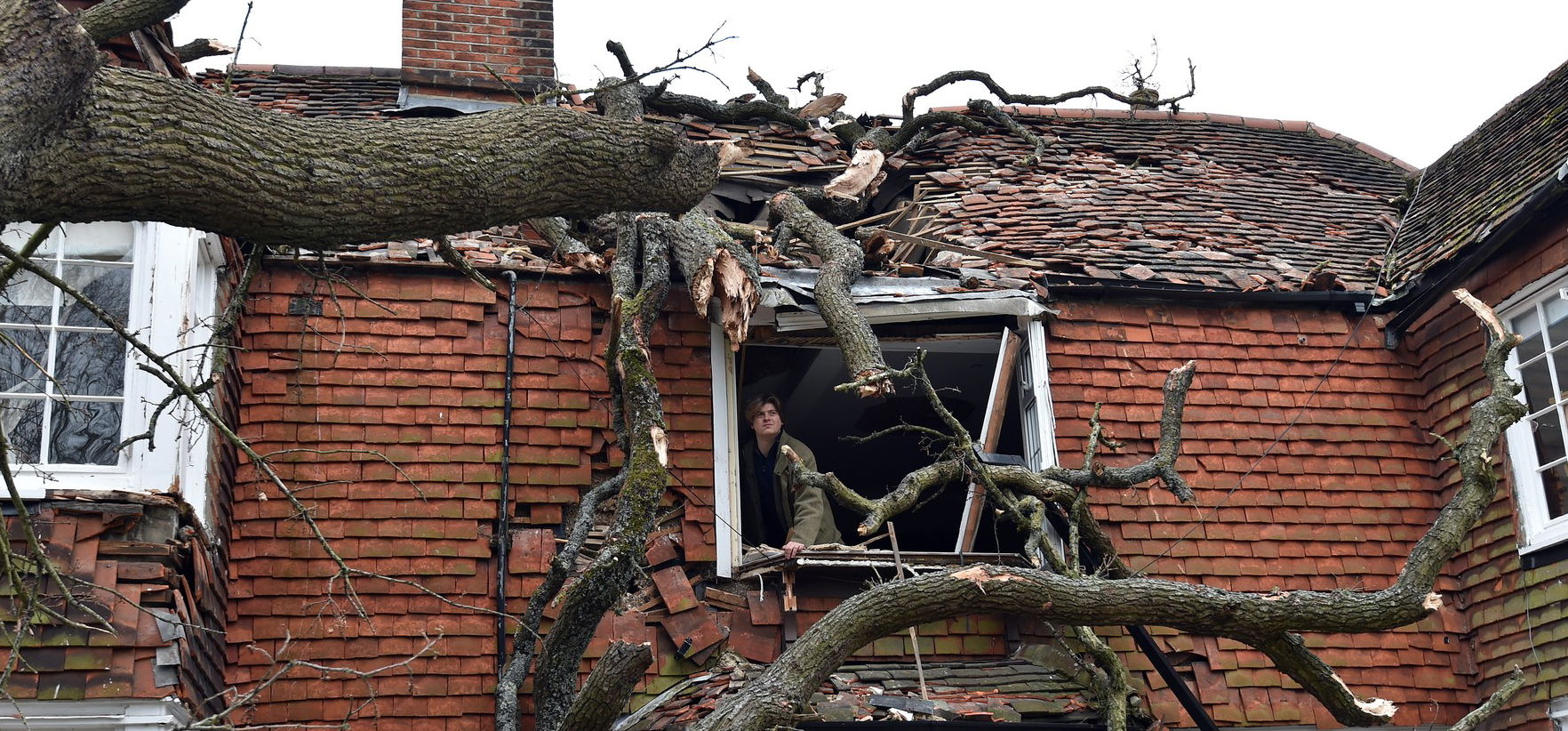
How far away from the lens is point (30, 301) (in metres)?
7.60

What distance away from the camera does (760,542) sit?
32.5 ft

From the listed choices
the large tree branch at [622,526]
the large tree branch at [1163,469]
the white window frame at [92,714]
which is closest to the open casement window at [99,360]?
the white window frame at [92,714]

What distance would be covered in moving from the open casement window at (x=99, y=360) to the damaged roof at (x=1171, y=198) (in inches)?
205

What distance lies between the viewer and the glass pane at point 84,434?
7.34 meters

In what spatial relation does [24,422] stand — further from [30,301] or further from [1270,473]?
[1270,473]

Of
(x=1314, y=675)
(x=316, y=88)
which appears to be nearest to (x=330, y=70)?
(x=316, y=88)

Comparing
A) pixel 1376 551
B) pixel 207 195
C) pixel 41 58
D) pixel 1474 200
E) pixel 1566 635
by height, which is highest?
pixel 1474 200

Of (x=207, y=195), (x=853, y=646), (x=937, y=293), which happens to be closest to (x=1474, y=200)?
(x=937, y=293)

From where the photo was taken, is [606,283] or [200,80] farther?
[200,80]

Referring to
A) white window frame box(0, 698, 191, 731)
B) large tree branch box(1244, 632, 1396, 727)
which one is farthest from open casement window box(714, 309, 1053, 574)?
white window frame box(0, 698, 191, 731)

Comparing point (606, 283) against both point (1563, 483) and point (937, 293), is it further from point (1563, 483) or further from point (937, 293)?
point (1563, 483)

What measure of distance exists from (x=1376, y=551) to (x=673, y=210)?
246 inches

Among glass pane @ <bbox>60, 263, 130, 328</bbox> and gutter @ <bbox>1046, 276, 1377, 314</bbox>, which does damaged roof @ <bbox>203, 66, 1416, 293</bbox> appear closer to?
gutter @ <bbox>1046, 276, 1377, 314</bbox>

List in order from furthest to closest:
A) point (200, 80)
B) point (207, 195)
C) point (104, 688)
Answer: point (200, 80)
point (104, 688)
point (207, 195)
